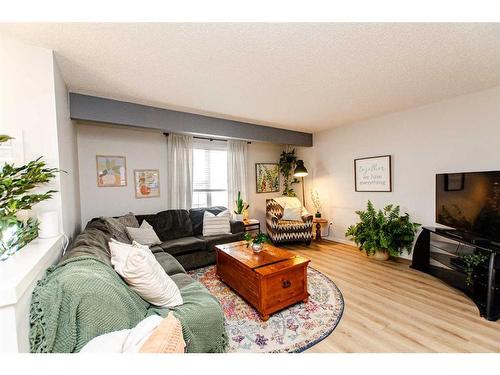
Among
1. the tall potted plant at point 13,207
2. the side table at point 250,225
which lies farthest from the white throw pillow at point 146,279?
the side table at point 250,225

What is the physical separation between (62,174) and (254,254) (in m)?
1.90

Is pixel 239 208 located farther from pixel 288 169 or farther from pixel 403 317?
pixel 403 317

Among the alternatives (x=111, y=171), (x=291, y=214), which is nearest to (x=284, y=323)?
(x=291, y=214)

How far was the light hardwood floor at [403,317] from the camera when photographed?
62.0 inches

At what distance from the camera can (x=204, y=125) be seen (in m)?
3.17

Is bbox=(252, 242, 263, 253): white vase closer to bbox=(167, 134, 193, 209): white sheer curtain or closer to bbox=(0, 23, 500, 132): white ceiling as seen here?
bbox=(0, 23, 500, 132): white ceiling

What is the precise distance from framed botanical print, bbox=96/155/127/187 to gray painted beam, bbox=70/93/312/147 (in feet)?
3.04

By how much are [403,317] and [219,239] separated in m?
2.29

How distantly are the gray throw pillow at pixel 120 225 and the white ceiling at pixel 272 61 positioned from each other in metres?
1.47

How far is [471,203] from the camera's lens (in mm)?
2301

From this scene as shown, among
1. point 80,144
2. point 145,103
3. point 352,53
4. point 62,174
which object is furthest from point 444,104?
point 80,144

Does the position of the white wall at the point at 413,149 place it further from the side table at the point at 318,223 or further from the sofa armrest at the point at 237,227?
the sofa armrest at the point at 237,227
